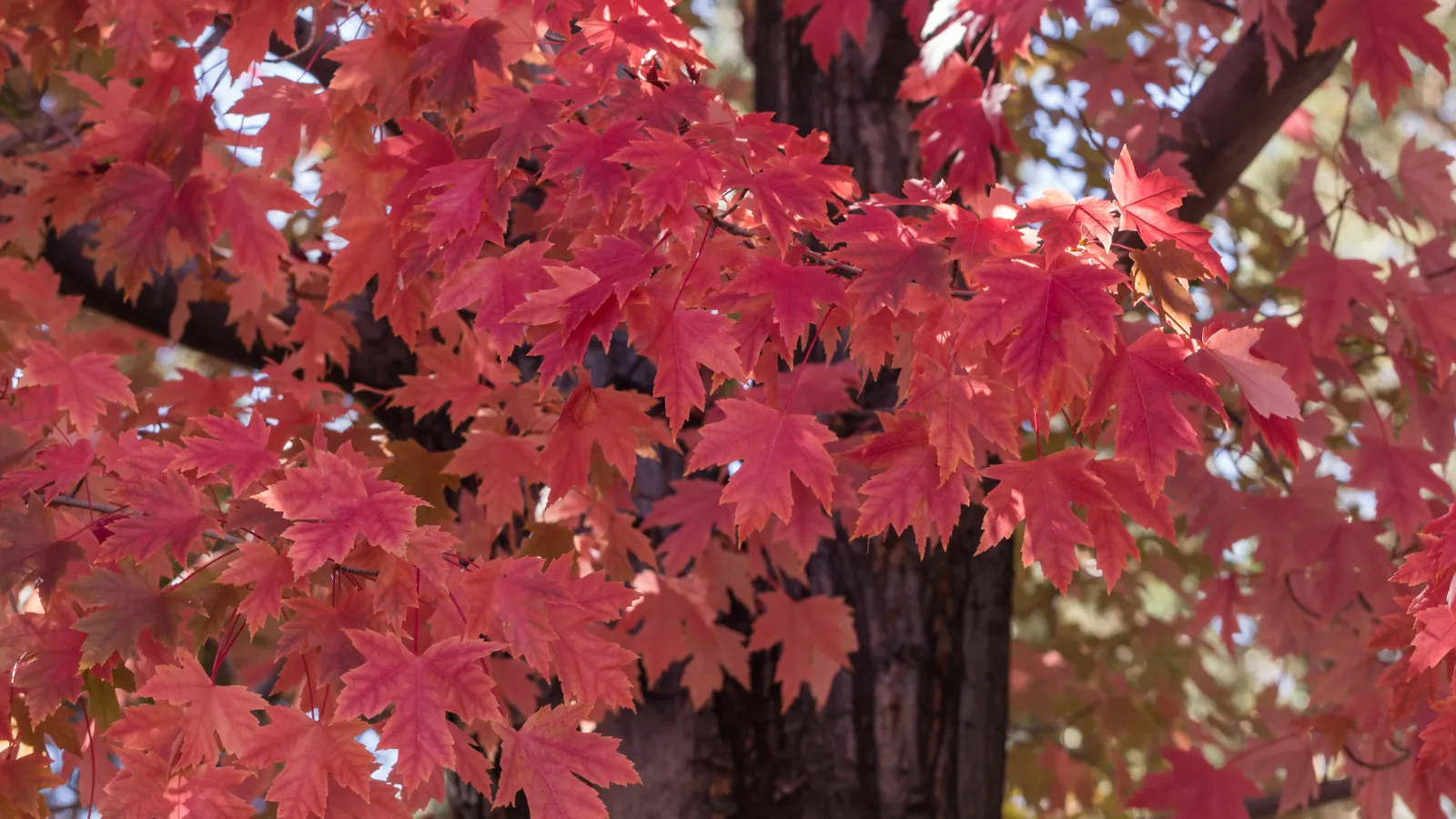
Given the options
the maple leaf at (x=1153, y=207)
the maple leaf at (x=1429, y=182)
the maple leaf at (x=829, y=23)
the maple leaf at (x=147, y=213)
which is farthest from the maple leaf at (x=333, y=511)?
the maple leaf at (x=1429, y=182)

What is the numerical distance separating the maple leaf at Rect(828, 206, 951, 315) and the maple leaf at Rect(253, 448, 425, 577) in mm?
717

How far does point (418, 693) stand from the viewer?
169 centimetres

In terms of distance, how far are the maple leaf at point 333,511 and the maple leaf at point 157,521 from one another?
162 mm

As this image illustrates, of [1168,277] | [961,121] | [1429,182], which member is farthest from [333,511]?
[1429,182]

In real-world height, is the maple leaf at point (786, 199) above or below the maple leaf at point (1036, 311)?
above

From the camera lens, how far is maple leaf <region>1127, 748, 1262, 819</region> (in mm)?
3062

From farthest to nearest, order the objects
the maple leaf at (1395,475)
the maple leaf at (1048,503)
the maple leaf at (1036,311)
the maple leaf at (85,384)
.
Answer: the maple leaf at (1395,475) < the maple leaf at (85,384) < the maple leaf at (1048,503) < the maple leaf at (1036,311)

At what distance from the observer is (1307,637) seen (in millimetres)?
3496

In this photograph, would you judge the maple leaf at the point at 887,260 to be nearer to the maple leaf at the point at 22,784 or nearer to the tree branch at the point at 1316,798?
the maple leaf at the point at 22,784

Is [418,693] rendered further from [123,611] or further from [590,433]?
[590,433]

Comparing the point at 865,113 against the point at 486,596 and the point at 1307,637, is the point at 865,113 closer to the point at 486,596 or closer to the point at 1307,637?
the point at 1307,637

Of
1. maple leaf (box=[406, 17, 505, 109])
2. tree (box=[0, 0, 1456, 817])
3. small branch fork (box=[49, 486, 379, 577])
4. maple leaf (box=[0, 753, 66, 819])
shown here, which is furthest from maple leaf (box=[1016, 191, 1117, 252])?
maple leaf (box=[0, 753, 66, 819])

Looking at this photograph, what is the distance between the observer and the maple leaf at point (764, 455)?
1.80m

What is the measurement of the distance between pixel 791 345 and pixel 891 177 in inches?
80.2
